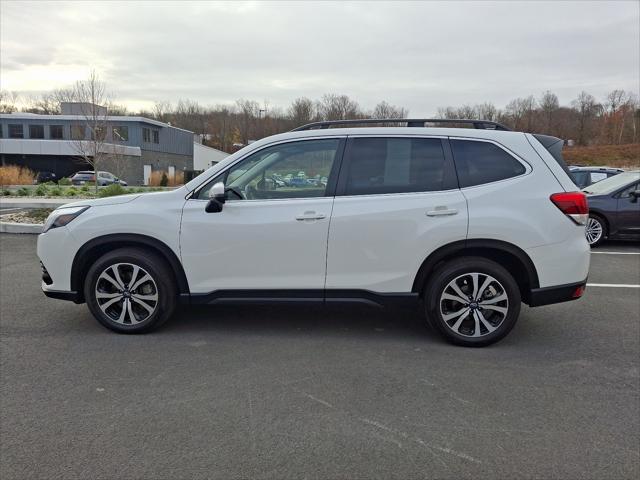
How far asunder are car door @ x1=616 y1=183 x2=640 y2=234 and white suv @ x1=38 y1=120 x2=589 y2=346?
657 cm

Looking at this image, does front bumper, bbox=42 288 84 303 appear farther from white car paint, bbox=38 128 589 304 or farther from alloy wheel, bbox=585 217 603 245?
alloy wheel, bbox=585 217 603 245

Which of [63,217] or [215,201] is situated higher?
[215,201]

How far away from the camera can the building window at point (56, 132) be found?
51.4 metres

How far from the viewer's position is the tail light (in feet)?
13.6

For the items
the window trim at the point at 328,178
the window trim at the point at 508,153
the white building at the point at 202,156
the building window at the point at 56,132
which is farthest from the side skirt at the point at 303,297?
the white building at the point at 202,156

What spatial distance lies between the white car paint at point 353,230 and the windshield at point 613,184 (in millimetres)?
6885

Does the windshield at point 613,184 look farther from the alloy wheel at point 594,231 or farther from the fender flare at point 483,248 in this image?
the fender flare at point 483,248

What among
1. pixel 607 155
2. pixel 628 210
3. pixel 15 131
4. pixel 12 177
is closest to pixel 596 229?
pixel 628 210

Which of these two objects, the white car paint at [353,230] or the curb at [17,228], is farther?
the curb at [17,228]

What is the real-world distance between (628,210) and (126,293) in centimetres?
967

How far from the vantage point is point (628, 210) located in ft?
32.1

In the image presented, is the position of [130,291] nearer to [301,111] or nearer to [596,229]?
[596,229]

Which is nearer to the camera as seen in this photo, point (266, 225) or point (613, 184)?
point (266, 225)

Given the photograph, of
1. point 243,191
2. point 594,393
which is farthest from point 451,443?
point 243,191
